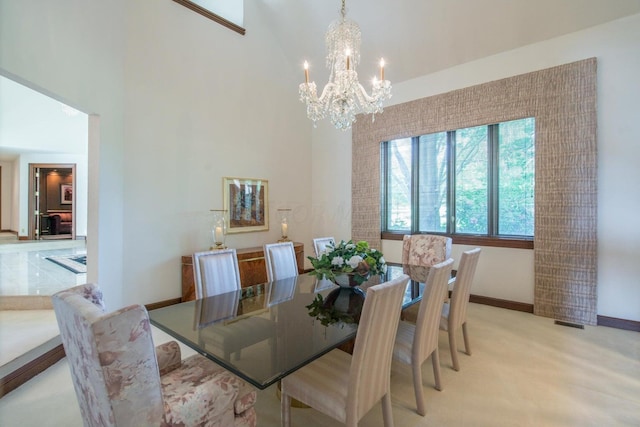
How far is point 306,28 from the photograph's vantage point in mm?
4707

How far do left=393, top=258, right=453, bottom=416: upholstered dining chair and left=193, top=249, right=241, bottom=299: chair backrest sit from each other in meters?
1.40

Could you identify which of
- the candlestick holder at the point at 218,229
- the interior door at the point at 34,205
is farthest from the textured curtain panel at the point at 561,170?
the interior door at the point at 34,205

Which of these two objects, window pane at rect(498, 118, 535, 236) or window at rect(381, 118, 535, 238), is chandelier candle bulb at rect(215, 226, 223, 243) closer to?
window at rect(381, 118, 535, 238)

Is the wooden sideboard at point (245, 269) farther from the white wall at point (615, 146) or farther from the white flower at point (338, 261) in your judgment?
the white wall at point (615, 146)

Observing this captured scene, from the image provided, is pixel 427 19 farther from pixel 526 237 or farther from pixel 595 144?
pixel 526 237

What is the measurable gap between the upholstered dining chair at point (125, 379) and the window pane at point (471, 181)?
12.8 ft

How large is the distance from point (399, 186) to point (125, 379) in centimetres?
454

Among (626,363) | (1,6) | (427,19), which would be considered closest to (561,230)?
(626,363)

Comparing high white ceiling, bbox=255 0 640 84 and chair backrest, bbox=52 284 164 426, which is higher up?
high white ceiling, bbox=255 0 640 84

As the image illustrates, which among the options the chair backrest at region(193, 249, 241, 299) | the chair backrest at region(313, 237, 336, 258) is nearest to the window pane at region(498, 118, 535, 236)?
the chair backrest at region(313, 237, 336, 258)

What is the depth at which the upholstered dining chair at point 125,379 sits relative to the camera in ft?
3.24

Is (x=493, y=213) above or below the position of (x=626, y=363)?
above

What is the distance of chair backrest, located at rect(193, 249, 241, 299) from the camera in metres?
2.33

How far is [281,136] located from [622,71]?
4473 millimetres
